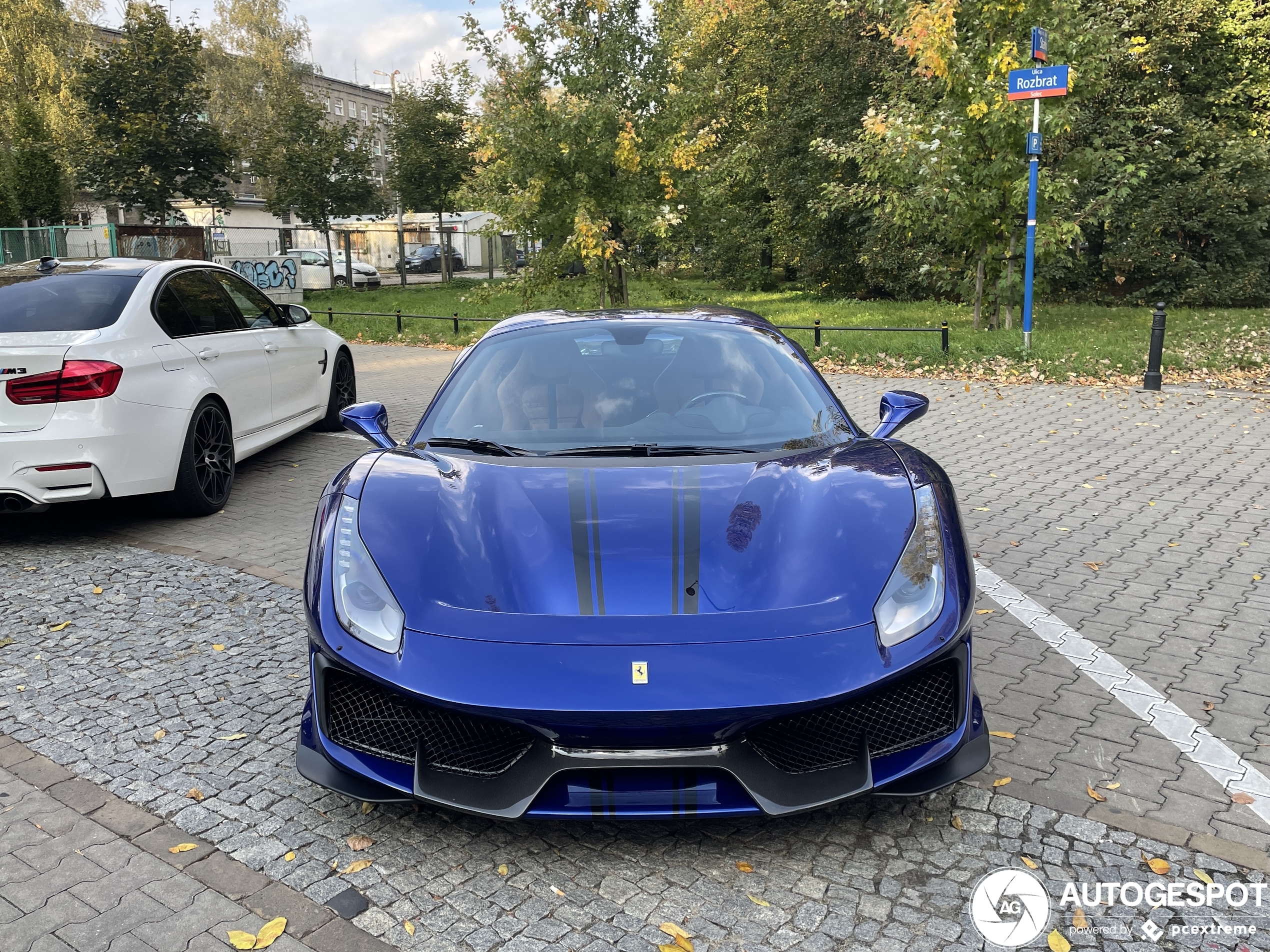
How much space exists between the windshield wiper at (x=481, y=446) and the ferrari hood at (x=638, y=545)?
0.55 feet

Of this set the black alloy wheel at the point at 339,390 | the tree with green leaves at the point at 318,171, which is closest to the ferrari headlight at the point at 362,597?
the black alloy wheel at the point at 339,390

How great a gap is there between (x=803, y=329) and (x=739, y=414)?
40.5 ft

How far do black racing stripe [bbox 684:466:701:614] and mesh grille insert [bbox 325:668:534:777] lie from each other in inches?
22.5

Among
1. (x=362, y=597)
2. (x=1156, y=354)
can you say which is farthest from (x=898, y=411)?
(x=1156, y=354)

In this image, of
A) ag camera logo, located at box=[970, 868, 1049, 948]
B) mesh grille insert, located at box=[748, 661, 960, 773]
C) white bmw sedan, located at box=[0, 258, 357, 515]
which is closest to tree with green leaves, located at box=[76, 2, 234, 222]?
white bmw sedan, located at box=[0, 258, 357, 515]

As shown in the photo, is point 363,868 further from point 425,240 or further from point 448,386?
point 425,240

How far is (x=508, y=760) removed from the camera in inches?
102

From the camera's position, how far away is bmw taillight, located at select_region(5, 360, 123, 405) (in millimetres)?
5531

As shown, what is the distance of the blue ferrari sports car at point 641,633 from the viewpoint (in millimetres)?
2488

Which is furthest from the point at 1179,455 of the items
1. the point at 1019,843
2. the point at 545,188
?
the point at 545,188

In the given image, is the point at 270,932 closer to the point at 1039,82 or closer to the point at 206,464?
the point at 206,464

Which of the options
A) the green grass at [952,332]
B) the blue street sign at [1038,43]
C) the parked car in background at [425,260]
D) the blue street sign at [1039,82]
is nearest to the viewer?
the blue street sign at [1039,82]

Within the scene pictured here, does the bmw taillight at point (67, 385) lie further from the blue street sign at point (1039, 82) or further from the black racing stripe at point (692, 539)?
the blue street sign at point (1039, 82)

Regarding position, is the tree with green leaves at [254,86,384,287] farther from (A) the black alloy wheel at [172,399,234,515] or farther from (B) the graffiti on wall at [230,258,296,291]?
(A) the black alloy wheel at [172,399,234,515]
